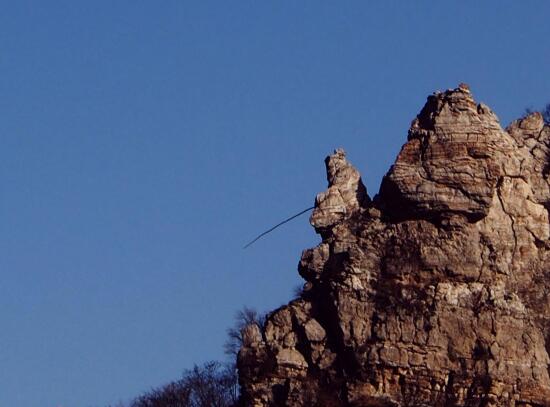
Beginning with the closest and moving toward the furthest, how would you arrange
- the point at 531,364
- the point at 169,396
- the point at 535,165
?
the point at 531,364 < the point at 535,165 < the point at 169,396

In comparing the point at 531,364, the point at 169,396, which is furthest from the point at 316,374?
the point at 169,396

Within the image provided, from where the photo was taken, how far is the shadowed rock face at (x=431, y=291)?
69.4 m

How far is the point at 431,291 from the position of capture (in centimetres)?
7050

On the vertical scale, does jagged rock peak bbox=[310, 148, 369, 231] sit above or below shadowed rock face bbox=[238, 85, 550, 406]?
above

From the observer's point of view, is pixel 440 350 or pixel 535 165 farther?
pixel 535 165

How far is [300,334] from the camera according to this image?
7169 centimetres

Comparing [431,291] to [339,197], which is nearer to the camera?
[431,291]

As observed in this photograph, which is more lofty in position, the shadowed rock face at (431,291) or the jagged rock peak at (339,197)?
the jagged rock peak at (339,197)

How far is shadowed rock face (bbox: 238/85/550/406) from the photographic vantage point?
69.4 m

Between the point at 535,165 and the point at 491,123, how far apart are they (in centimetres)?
271

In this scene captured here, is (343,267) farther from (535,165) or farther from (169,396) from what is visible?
(169,396)

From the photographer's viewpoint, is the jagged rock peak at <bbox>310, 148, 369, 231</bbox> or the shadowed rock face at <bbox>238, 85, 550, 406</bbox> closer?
the shadowed rock face at <bbox>238, 85, 550, 406</bbox>

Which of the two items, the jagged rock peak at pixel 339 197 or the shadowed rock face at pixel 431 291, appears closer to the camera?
the shadowed rock face at pixel 431 291

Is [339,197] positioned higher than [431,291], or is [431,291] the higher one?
[339,197]
